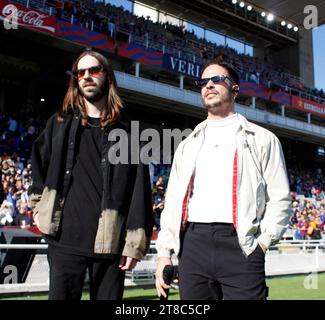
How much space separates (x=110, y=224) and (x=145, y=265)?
5428 millimetres

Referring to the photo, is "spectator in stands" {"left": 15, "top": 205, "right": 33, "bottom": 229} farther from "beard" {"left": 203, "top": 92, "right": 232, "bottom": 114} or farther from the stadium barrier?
"beard" {"left": 203, "top": 92, "right": 232, "bottom": 114}

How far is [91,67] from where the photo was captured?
7.64ft

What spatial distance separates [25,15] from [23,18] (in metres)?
0.17

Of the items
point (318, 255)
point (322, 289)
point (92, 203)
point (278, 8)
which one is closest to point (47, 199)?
point (92, 203)

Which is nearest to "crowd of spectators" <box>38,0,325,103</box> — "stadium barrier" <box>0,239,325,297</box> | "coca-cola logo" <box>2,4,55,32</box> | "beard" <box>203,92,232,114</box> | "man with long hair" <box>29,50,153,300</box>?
"coca-cola logo" <box>2,4,55,32</box>

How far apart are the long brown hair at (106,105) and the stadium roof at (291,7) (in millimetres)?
30568

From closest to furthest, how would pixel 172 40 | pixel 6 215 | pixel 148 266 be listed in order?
pixel 148 266, pixel 6 215, pixel 172 40

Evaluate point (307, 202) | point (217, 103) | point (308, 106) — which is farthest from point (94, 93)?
point (308, 106)

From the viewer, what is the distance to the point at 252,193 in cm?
222

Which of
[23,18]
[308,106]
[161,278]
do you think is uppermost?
[308,106]

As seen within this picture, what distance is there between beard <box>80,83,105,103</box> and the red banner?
27.4 m

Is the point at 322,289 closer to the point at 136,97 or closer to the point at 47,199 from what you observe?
the point at 47,199

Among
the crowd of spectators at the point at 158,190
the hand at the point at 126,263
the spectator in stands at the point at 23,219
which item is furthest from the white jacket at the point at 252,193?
the crowd of spectators at the point at 158,190

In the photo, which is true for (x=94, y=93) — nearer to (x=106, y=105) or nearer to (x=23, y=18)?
(x=106, y=105)
